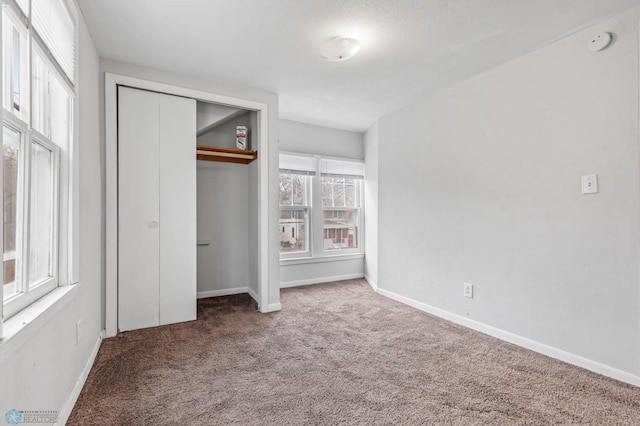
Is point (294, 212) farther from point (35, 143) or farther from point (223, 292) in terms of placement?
point (35, 143)

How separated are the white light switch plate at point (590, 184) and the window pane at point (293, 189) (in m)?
3.22

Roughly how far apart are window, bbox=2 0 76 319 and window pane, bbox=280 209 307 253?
2.89m

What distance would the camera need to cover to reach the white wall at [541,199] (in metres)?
2.04

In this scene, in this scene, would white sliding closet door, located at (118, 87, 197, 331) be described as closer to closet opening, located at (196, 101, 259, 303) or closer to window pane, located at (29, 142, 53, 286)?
closet opening, located at (196, 101, 259, 303)

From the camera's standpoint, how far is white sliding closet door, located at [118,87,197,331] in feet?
9.25

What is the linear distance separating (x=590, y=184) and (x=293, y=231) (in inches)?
132

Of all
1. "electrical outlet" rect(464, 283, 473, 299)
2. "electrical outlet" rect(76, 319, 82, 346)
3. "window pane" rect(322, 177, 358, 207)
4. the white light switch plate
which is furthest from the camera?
"window pane" rect(322, 177, 358, 207)

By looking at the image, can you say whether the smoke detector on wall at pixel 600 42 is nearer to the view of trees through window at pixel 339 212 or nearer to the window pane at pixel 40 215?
the view of trees through window at pixel 339 212

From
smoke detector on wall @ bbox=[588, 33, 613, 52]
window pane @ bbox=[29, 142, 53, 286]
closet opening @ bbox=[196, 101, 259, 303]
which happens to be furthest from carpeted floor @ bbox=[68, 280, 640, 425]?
smoke detector on wall @ bbox=[588, 33, 613, 52]

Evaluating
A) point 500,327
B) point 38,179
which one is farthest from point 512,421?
point 38,179

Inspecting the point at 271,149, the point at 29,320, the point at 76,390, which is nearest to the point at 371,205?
the point at 271,149

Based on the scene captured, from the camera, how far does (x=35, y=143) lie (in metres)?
1.55

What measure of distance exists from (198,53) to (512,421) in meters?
3.29

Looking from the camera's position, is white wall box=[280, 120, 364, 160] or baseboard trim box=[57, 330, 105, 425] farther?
white wall box=[280, 120, 364, 160]
